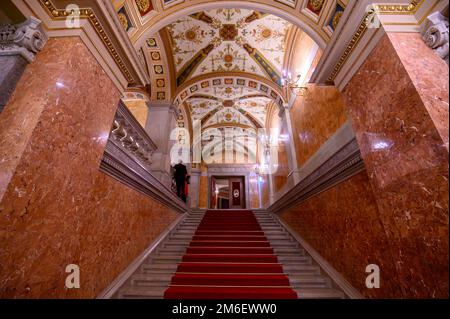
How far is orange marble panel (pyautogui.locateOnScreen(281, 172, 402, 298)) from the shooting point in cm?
169

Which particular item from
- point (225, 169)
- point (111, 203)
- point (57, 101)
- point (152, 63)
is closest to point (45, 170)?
point (57, 101)

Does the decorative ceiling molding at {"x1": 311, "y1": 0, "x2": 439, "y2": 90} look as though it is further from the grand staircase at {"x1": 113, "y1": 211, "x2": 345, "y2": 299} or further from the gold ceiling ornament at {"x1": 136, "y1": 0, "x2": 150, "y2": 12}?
the gold ceiling ornament at {"x1": 136, "y1": 0, "x2": 150, "y2": 12}

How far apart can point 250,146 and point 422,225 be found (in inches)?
441

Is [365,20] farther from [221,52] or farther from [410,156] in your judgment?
[221,52]

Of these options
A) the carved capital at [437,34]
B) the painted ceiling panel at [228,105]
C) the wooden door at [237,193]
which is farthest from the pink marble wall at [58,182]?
the wooden door at [237,193]

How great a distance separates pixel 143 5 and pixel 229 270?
4.32 m

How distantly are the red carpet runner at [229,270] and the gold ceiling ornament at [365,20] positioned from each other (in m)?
2.66

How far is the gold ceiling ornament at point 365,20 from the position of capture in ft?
5.54

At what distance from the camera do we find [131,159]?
105 inches

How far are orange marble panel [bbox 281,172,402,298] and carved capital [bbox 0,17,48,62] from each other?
3.33 m

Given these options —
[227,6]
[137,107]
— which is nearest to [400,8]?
[227,6]

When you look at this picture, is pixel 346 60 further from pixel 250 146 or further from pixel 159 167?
pixel 250 146

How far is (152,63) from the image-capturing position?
5.88 meters

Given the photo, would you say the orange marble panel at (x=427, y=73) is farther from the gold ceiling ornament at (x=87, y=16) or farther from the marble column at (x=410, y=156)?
the gold ceiling ornament at (x=87, y=16)
